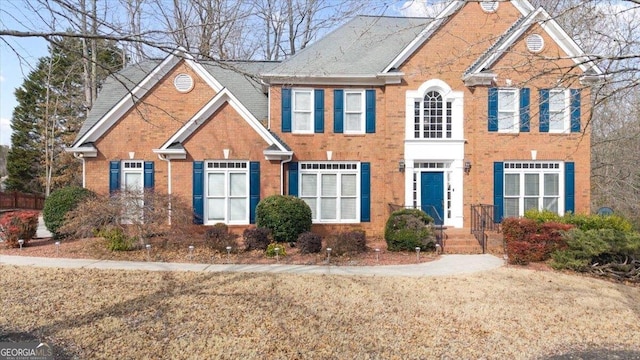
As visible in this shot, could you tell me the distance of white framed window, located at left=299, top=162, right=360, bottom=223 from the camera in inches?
595

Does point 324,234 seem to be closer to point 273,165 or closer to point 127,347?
point 273,165

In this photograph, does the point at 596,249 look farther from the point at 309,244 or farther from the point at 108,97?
the point at 108,97

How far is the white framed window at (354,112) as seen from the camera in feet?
50.0

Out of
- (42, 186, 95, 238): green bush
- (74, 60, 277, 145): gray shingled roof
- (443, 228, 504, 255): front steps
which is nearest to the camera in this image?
(443, 228, 504, 255): front steps

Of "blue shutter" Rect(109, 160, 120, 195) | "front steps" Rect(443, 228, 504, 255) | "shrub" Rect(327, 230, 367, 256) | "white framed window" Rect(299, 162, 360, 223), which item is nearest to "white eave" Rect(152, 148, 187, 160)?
"blue shutter" Rect(109, 160, 120, 195)

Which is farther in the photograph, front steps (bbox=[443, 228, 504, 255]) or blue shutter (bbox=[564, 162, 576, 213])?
blue shutter (bbox=[564, 162, 576, 213])

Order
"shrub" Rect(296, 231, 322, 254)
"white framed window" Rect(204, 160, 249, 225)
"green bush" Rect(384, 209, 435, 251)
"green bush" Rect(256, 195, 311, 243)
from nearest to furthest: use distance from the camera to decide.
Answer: "shrub" Rect(296, 231, 322, 254) < "green bush" Rect(384, 209, 435, 251) < "green bush" Rect(256, 195, 311, 243) < "white framed window" Rect(204, 160, 249, 225)

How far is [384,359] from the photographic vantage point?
5086 millimetres

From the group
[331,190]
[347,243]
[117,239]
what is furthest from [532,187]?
[117,239]

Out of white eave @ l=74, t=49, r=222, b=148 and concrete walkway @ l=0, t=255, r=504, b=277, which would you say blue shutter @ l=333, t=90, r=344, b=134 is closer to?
white eave @ l=74, t=49, r=222, b=148

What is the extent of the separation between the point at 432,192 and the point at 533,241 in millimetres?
4890

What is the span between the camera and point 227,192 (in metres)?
14.4

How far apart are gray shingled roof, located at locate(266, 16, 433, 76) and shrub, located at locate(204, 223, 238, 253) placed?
5653 mm

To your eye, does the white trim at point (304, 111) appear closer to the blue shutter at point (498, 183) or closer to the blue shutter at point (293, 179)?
the blue shutter at point (293, 179)
